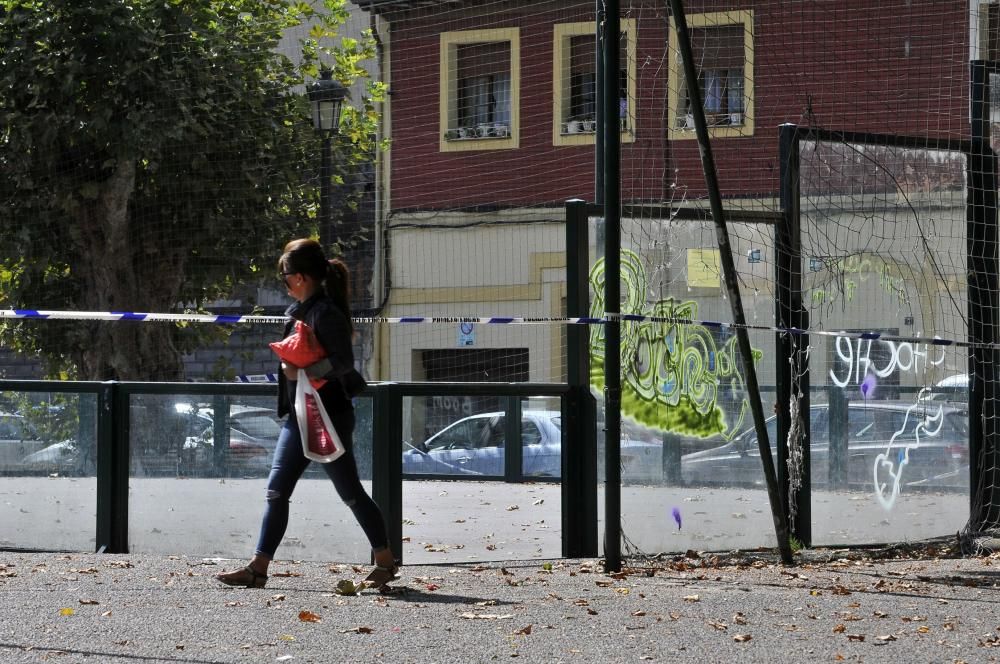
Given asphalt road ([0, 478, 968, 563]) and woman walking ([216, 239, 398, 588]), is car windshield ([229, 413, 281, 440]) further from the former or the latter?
woman walking ([216, 239, 398, 588])

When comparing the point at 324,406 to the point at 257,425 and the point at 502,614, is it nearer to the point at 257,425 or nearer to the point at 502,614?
the point at 502,614

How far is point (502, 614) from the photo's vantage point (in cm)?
608

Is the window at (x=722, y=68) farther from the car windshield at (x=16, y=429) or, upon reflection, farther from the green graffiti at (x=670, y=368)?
the car windshield at (x=16, y=429)

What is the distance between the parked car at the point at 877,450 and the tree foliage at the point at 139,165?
601 centimetres

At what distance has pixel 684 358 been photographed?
8.45 meters

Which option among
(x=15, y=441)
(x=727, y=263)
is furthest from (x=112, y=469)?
(x=727, y=263)

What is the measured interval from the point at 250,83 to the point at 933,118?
21.0 feet

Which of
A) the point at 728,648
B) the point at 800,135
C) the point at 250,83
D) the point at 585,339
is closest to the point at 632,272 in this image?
the point at 585,339

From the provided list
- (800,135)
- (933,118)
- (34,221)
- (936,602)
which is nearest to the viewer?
(936,602)

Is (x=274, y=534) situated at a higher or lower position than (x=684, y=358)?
lower

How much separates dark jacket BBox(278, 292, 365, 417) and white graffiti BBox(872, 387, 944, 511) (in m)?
3.73

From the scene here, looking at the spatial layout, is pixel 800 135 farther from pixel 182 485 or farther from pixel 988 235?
pixel 182 485

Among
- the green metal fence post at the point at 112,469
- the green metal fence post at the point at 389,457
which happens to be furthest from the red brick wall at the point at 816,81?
the green metal fence post at the point at 112,469

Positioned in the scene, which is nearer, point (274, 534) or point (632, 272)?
point (274, 534)
